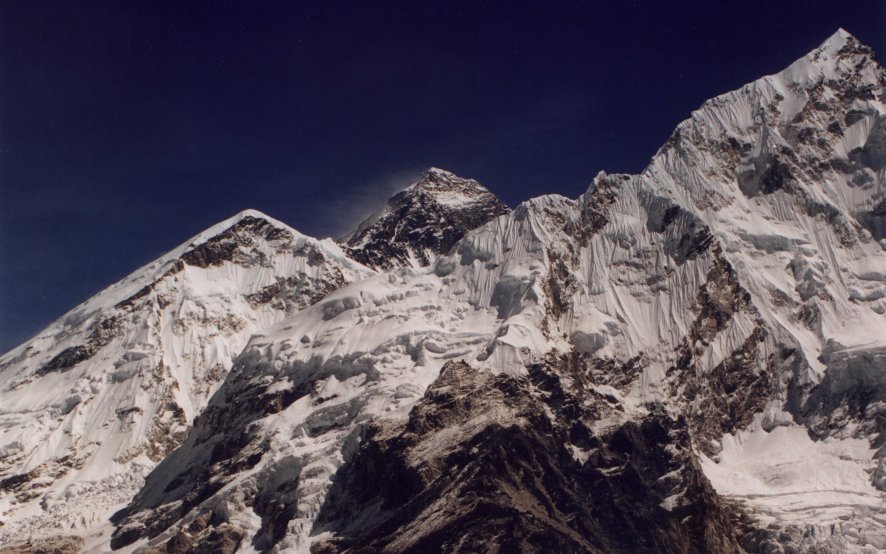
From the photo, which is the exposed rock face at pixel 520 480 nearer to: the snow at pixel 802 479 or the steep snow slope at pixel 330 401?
the steep snow slope at pixel 330 401

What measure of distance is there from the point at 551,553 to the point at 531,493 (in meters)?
10.4

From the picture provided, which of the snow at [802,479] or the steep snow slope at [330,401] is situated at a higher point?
the steep snow slope at [330,401]

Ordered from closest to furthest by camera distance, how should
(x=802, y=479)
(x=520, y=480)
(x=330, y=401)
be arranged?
(x=520, y=480)
(x=802, y=479)
(x=330, y=401)

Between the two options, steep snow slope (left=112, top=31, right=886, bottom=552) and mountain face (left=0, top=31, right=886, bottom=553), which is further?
steep snow slope (left=112, top=31, right=886, bottom=552)

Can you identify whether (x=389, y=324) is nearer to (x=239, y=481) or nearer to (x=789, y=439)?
(x=239, y=481)

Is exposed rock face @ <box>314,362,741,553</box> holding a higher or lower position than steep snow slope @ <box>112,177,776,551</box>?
lower

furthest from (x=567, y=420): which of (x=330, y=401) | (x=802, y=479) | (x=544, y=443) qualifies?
Result: (x=330, y=401)

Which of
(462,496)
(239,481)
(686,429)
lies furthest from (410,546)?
(686,429)

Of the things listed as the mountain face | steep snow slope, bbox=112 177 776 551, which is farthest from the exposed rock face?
steep snow slope, bbox=112 177 776 551

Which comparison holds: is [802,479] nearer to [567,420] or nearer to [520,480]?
A: [567,420]

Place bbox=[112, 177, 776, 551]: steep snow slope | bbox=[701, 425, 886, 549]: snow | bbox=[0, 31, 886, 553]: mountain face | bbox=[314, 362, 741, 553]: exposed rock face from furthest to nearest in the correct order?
bbox=[112, 177, 776, 551]: steep snow slope, bbox=[701, 425, 886, 549]: snow, bbox=[0, 31, 886, 553]: mountain face, bbox=[314, 362, 741, 553]: exposed rock face

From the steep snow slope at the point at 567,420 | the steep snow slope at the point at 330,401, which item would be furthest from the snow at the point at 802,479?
the steep snow slope at the point at 330,401

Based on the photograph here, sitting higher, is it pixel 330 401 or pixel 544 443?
pixel 330 401

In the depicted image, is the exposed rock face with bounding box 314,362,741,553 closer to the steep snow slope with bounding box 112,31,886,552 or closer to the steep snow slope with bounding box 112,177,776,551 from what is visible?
the steep snow slope with bounding box 112,31,886,552
